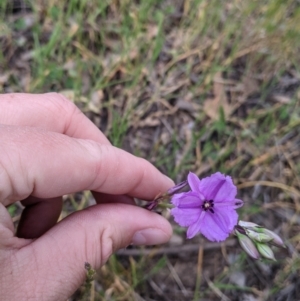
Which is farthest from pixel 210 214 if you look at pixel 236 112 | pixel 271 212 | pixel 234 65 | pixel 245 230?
pixel 234 65

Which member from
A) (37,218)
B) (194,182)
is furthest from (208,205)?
(37,218)

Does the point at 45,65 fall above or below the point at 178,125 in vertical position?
above

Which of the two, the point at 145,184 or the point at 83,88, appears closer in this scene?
the point at 145,184

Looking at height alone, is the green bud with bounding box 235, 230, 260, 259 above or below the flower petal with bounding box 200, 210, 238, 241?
below

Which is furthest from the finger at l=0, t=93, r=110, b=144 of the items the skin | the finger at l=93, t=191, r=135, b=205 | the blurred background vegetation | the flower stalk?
the flower stalk

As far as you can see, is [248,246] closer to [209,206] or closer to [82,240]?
[209,206]

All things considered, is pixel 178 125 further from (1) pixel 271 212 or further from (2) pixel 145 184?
(2) pixel 145 184

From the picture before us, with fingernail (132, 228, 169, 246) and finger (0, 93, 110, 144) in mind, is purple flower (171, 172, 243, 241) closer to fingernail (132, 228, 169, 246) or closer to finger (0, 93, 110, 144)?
fingernail (132, 228, 169, 246)
